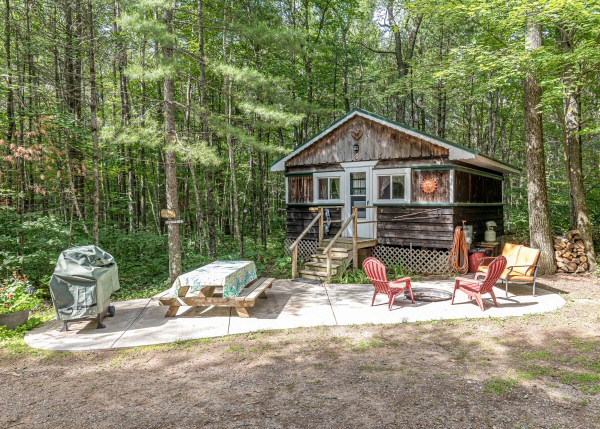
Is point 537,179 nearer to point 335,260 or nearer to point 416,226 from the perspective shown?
point 416,226

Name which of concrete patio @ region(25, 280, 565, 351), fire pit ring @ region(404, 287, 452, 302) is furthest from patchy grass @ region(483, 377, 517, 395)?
fire pit ring @ region(404, 287, 452, 302)

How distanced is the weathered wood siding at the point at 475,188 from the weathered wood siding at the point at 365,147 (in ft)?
3.49

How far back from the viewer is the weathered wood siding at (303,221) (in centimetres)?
1169

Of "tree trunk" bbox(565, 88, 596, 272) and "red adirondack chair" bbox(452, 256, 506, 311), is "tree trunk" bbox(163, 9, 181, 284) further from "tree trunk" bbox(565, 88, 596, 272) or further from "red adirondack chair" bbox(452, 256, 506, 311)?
"tree trunk" bbox(565, 88, 596, 272)


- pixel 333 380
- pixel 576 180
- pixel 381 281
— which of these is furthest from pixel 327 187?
pixel 333 380

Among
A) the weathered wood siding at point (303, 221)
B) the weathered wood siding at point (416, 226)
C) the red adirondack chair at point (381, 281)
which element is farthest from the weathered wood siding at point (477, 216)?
the red adirondack chair at point (381, 281)

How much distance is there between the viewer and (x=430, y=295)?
7.29m

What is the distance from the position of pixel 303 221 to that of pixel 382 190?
2.88 meters

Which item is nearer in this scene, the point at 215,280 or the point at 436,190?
the point at 215,280

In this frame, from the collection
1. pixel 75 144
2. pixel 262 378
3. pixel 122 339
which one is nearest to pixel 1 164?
pixel 75 144

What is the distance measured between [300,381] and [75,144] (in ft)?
30.2

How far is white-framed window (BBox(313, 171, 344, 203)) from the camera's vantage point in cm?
1178

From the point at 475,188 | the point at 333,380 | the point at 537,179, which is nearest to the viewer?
the point at 333,380

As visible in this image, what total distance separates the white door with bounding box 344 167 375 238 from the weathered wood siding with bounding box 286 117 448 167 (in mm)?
447
